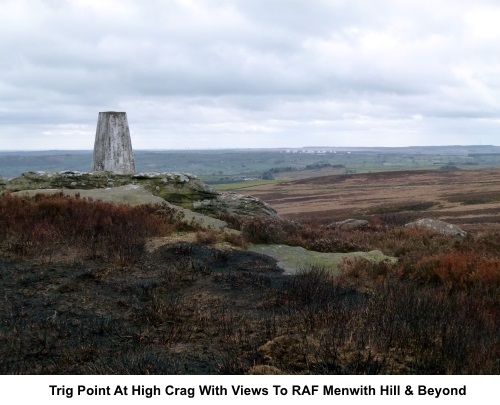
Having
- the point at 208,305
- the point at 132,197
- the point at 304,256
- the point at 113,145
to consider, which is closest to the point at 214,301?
the point at 208,305

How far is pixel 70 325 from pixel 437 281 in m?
6.29

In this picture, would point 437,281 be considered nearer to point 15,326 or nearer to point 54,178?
point 15,326

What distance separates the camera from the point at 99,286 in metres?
8.16

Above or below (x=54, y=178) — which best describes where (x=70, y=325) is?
below

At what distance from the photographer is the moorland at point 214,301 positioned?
482cm

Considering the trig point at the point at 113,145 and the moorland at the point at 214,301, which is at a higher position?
the trig point at the point at 113,145

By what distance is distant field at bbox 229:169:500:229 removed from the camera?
37.4m

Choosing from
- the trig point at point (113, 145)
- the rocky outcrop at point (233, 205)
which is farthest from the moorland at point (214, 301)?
the trig point at point (113, 145)

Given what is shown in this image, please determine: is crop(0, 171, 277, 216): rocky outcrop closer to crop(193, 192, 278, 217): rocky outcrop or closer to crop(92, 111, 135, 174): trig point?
crop(193, 192, 278, 217): rocky outcrop

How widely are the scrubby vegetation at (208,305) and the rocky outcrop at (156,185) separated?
4520mm

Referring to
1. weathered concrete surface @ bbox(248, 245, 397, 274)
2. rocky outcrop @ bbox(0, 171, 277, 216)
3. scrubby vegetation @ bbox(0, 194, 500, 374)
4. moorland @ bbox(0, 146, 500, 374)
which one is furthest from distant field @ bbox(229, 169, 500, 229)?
scrubby vegetation @ bbox(0, 194, 500, 374)

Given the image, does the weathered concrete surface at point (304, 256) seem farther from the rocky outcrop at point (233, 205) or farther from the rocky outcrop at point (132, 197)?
the rocky outcrop at point (233, 205)

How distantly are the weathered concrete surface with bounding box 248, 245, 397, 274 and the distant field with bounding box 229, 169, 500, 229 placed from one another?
52.9 feet
